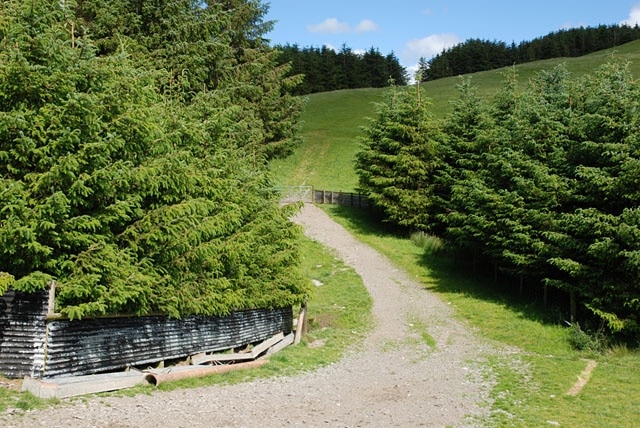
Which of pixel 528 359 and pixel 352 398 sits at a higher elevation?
pixel 352 398

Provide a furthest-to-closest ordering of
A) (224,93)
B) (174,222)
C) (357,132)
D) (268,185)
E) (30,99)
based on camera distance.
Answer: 1. (357,132)
2. (224,93)
3. (268,185)
4. (174,222)
5. (30,99)

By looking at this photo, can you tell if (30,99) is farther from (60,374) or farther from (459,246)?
(459,246)

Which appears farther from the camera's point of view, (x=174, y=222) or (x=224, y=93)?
(x=224, y=93)

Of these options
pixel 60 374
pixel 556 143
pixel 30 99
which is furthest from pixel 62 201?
pixel 556 143

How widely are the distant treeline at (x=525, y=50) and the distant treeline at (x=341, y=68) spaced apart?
10.5 metres

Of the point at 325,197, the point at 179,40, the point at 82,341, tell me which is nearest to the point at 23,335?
the point at 82,341

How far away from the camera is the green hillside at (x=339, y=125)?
50.6 meters

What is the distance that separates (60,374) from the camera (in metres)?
10.1

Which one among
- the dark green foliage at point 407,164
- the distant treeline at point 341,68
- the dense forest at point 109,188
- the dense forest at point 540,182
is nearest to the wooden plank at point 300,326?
the dense forest at point 109,188

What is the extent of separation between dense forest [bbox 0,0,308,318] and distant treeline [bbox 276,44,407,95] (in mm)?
86963

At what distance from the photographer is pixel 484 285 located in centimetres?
2700

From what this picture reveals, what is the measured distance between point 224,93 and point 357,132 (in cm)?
4751

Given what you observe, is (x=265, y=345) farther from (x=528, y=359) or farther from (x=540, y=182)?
(x=540, y=182)

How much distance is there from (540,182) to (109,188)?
17.0 m
